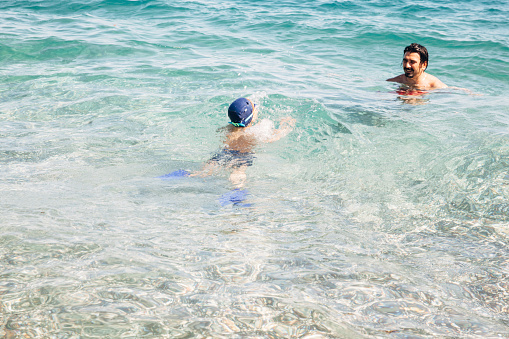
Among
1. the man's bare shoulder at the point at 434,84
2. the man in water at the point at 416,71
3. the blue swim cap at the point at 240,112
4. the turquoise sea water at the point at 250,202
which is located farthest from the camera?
the man's bare shoulder at the point at 434,84

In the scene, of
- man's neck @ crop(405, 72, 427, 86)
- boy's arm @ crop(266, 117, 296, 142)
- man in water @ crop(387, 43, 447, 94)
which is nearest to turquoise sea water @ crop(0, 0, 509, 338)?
boy's arm @ crop(266, 117, 296, 142)

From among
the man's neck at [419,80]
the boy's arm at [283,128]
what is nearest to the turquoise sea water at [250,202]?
the boy's arm at [283,128]

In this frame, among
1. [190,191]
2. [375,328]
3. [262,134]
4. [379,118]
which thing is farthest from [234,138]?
[375,328]

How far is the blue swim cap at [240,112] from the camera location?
5.66 m

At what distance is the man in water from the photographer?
303 inches

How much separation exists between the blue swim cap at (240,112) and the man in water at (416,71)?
146 inches

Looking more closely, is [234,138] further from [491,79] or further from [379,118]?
[491,79]

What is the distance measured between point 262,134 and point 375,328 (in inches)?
153

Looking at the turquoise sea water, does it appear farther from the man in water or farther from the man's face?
the man's face

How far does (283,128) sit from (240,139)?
989 mm

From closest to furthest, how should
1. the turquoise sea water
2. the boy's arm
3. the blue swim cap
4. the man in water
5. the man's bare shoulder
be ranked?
the turquoise sea water < the blue swim cap < the boy's arm < the man in water < the man's bare shoulder

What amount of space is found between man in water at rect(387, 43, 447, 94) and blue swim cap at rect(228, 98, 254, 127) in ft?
12.2

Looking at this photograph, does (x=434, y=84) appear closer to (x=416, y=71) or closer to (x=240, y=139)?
(x=416, y=71)

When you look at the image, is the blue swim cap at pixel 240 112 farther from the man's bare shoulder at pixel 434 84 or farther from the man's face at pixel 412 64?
the man's bare shoulder at pixel 434 84
